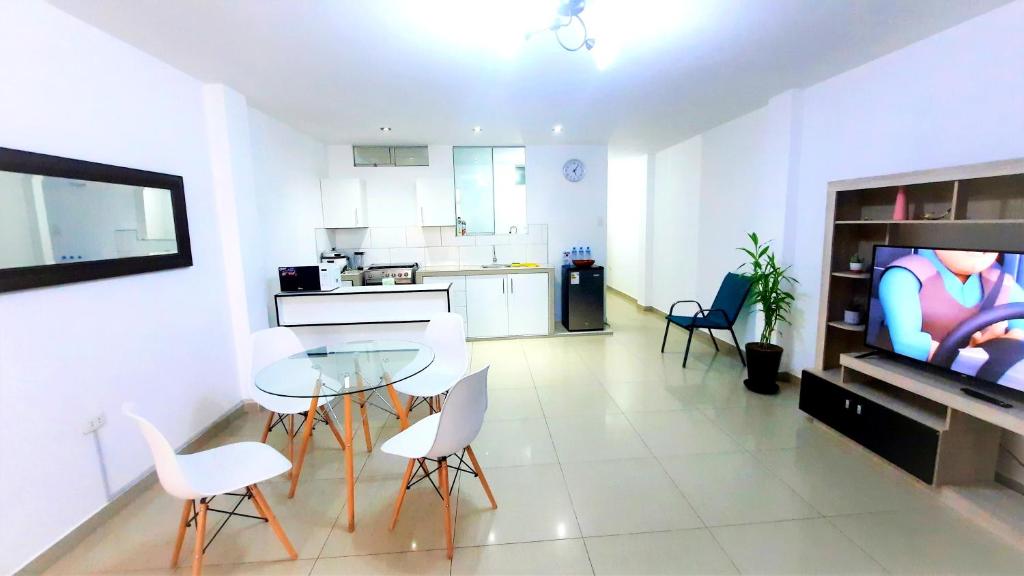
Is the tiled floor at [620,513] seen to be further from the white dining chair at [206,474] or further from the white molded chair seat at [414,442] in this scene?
the white molded chair seat at [414,442]

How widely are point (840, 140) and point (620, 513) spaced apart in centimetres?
319

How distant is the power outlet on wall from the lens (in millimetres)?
1986

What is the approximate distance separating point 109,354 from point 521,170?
181 inches

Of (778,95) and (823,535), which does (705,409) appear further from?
(778,95)

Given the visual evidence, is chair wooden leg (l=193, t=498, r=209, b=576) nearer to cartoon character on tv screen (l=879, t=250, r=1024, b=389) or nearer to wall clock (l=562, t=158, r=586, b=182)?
cartoon character on tv screen (l=879, t=250, r=1024, b=389)

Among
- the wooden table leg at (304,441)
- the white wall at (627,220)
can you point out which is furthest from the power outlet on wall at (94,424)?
the white wall at (627,220)

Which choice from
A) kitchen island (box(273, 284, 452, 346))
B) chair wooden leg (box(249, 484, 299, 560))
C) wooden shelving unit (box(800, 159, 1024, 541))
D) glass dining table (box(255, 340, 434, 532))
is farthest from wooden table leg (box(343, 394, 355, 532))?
wooden shelving unit (box(800, 159, 1024, 541))

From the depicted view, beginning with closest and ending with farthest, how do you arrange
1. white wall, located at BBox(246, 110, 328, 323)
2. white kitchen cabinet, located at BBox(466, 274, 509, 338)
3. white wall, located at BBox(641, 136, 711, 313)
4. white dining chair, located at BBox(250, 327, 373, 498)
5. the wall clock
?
1. white dining chair, located at BBox(250, 327, 373, 498)
2. white wall, located at BBox(246, 110, 328, 323)
3. white kitchen cabinet, located at BBox(466, 274, 509, 338)
4. white wall, located at BBox(641, 136, 711, 313)
5. the wall clock

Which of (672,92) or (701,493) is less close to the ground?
(672,92)

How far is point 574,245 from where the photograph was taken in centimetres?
578

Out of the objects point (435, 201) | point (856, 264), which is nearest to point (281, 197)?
point (435, 201)

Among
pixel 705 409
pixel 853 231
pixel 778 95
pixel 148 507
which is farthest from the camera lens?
pixel 778 95

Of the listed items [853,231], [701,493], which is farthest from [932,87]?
[701,493]

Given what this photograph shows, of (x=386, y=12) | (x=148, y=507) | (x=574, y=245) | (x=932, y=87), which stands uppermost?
(x=386, y=12)
